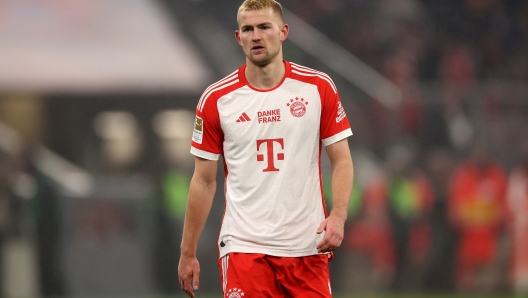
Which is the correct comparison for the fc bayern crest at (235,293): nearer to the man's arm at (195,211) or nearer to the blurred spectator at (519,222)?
the man's arm at (195,211)

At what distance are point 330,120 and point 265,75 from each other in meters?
0.39

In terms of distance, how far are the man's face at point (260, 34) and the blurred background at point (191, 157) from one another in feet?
27.2

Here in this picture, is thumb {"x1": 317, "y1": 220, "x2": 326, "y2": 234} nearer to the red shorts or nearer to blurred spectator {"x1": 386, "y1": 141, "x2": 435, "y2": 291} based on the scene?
the red shorts

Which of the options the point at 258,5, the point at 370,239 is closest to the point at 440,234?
the point at 370,239

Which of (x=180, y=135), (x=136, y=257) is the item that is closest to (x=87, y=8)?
(x=180, y=135)

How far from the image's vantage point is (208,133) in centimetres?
445

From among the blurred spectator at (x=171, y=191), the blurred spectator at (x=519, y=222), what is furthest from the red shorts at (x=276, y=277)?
the blurred spectator at (x=171, y=191)

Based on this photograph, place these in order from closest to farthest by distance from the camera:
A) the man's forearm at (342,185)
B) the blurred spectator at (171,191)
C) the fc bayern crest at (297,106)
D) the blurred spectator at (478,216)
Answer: the man's forearm at (342,185) < the fc bayern crest at (297,106) < the blurred spectator at (478,216) < the blurred spectator at (171,191)

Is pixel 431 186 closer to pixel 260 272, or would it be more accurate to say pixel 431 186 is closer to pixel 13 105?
pixel 13 105

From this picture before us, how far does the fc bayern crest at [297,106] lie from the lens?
437cm

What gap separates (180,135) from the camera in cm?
1360

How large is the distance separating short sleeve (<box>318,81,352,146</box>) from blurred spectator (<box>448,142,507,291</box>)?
8.27 metres

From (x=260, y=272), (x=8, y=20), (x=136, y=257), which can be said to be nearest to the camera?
(x=260, y=272)

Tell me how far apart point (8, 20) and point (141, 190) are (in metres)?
4.19
